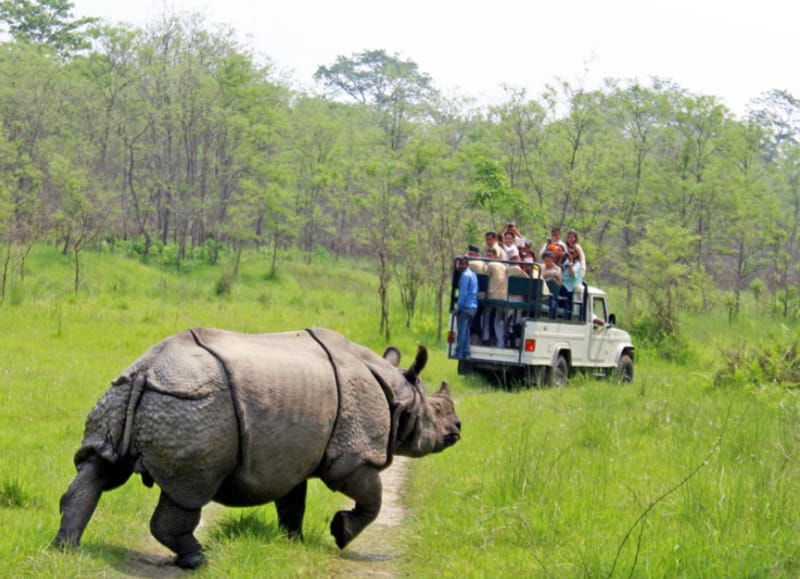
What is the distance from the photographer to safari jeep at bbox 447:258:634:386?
15.8 metres

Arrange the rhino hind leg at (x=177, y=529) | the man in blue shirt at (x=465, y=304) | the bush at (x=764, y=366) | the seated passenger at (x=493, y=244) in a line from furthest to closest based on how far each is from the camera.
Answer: the seated passenger at (x=493, y=244)
the man in blue shirt at (x=465, y=304)
the bush at (x=764, y=366)
the rhino hind leg at (x=177, y=529)

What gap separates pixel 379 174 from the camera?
90.6ft

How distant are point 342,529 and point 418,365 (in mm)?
1193

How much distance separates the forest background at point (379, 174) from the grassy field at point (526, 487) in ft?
30.6

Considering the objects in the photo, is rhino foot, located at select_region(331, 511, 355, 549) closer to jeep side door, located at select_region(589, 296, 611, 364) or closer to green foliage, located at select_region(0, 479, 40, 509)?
green foliage, located at select_region(0, 479, 40, 509)

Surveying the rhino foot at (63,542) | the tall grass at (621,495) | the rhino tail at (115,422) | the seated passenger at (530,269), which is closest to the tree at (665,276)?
the seated passenger at (530,269)

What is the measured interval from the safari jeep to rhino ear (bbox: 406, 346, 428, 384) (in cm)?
777

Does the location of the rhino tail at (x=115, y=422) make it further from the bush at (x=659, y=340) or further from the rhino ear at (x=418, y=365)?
the bush at (x=659, y=340)

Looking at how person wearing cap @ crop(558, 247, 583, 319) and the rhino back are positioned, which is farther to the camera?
person wearing cap @ crop(558, 247, 583, 319)

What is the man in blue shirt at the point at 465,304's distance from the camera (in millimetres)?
15742

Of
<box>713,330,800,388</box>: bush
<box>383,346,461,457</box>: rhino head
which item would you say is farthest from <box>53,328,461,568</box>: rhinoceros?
<box>713,330,800,388</box>: bush

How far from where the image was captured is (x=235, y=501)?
636 cm

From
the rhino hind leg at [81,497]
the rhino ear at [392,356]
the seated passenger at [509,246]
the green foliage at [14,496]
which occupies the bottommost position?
the green foliage at [14,496]

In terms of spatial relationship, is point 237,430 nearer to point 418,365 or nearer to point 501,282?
point 418,365
